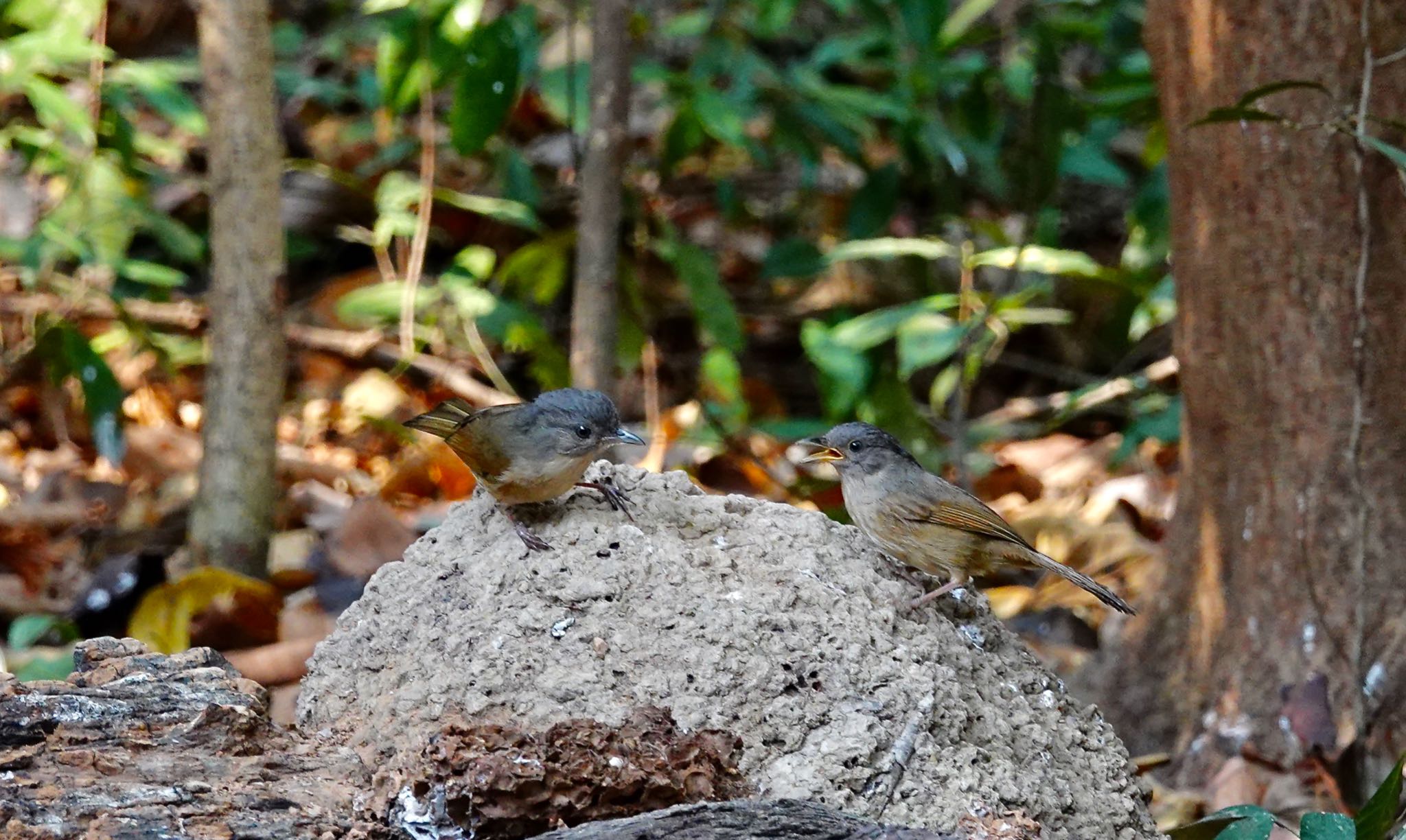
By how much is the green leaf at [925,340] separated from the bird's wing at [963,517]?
7.95 feet

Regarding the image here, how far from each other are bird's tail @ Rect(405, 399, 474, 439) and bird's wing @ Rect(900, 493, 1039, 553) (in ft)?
3.92

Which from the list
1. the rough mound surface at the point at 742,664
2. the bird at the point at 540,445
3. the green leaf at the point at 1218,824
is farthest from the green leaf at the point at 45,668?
the green leaf at the point at 1218,824

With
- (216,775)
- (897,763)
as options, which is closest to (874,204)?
(897,763)

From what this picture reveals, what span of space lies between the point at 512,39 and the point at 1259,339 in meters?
3.44

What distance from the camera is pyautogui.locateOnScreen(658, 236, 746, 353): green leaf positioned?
7.70 meters

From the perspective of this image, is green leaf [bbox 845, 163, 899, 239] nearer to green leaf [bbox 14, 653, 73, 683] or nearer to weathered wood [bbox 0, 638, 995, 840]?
green leaf [bbox 14, 653, 73, 683]

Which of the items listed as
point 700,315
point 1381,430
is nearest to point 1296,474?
point 1381,430

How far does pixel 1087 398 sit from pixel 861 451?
419 cm

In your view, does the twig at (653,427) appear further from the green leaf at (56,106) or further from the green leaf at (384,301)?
the green leaf at (56,106)

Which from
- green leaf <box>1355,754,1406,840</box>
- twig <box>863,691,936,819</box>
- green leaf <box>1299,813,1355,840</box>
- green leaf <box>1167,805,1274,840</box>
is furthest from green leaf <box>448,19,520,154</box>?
green leaf <box>1299,813,1355,840</box>

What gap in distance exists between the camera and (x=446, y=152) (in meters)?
10.9

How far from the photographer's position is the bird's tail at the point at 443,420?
13.6 feet

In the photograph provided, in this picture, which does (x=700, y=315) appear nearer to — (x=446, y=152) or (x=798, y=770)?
(x=446, y=152)

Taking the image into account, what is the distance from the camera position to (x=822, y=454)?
4195 mm
